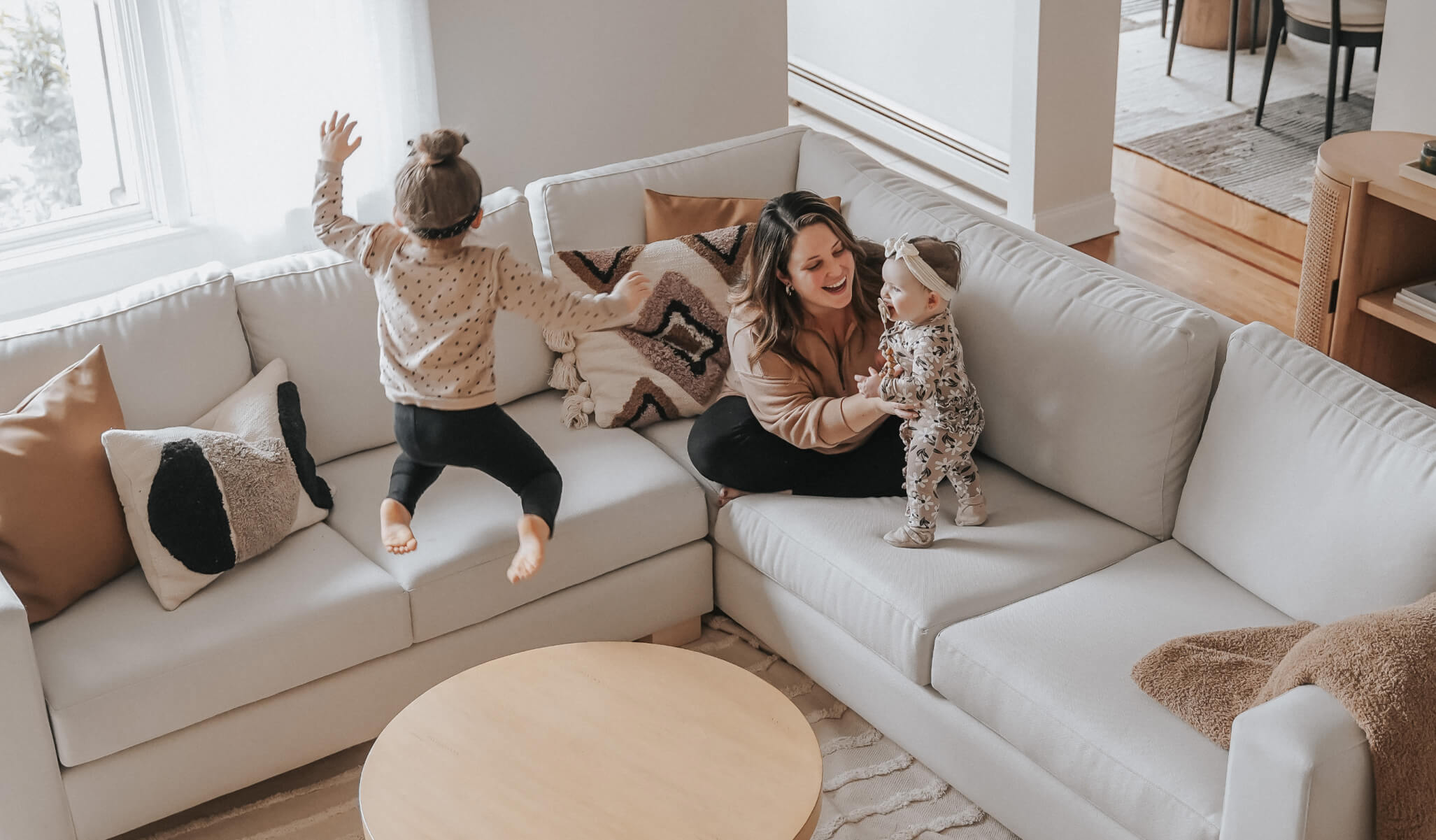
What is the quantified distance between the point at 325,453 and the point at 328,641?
0.54 meters

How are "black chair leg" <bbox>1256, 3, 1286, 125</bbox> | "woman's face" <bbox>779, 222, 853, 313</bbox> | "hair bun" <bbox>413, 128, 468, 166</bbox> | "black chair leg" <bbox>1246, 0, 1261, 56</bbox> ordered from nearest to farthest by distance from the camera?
"hair bun" <bbox>413, 128, 468, 166</bbox> → "woman's face" <bbox>779, 222, 853, 313</bbox> → "black chair leg" <bbox>1256, 3, 1286, 125</bbox> → "black chair leg" <bbox>1246, 0, 1261, 56</bbox>

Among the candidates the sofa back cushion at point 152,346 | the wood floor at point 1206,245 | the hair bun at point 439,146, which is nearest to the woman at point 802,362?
the hair bun at point 439,146

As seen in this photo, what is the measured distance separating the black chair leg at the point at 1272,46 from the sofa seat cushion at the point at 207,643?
4.15 meters

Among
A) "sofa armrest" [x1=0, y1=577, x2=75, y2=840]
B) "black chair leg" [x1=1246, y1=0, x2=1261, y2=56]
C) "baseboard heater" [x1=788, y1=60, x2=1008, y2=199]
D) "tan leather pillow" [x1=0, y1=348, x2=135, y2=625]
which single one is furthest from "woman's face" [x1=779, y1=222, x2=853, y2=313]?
"black chair leg" [x1=1246, y1=0, x2=1261, y2=56]

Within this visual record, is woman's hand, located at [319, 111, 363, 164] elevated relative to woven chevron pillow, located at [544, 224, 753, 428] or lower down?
elevated

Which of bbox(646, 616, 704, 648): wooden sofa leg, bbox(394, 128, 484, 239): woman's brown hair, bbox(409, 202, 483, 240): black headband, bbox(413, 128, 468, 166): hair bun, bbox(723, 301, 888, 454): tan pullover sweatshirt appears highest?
bbox(413, 128, 468, 166): hair bun

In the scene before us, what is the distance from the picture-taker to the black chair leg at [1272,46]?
505 cm

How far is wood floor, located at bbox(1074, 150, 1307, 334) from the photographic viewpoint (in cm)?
421

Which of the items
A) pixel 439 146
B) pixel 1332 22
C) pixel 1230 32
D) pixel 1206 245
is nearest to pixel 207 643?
pixel 439 146

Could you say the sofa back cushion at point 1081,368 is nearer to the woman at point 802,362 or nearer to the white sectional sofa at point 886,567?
the white sectional sofa at point 886,567

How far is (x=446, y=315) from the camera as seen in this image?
2.31 m

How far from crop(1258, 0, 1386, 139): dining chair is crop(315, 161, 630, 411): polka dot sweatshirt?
3.70 meters

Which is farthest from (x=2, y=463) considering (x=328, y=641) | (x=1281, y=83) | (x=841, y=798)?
(x=1281, y=83)

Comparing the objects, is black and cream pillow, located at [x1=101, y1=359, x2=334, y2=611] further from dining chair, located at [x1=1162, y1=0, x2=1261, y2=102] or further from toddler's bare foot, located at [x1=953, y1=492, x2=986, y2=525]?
dining chair, located at [x1=1162, y1=0, x2=1261, y2=102]
